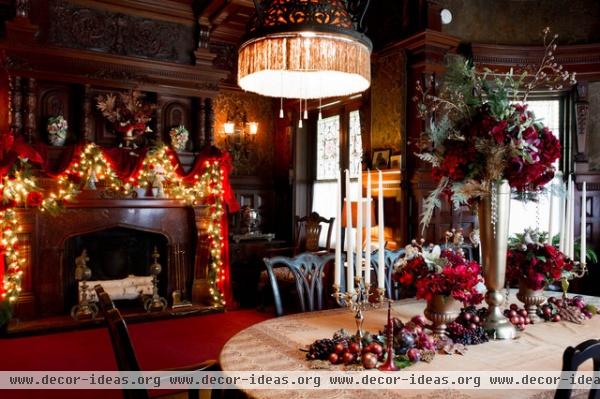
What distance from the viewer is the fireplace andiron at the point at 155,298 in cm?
504

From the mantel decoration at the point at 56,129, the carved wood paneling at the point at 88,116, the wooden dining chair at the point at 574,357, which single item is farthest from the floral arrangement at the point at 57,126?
the wooden dining chair at the point at 574,357

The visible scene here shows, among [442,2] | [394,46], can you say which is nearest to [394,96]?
[394,46]

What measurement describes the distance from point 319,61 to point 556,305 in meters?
1.53

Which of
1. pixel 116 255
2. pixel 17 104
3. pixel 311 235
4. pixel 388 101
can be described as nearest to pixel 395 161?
pixel 388 101

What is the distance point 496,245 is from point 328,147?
16.4 feet

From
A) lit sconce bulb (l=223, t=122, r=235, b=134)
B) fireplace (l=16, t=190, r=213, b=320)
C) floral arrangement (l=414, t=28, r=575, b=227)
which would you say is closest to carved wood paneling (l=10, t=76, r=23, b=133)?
fireplace (l=16, t=190, r=213, b=320)

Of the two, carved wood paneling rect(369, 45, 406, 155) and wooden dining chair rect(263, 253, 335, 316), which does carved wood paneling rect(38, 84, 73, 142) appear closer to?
carved wood paneling rect(369, 45, 406, 155)

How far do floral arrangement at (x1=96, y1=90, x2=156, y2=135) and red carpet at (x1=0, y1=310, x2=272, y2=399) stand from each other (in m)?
2.08

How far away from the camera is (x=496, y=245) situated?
1.83 metres

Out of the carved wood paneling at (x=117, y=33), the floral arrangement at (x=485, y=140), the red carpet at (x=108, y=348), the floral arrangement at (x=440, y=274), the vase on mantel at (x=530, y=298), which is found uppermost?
the carved wood paneling at (x=117, y=33)

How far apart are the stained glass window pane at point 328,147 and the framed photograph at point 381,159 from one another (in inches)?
39.4

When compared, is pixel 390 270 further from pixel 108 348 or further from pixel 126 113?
pixel 126 113

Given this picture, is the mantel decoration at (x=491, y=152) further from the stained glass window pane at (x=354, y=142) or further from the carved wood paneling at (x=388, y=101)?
the stained glass window pane at (x=354, y=142)

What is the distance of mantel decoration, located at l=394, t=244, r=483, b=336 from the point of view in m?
1.66
